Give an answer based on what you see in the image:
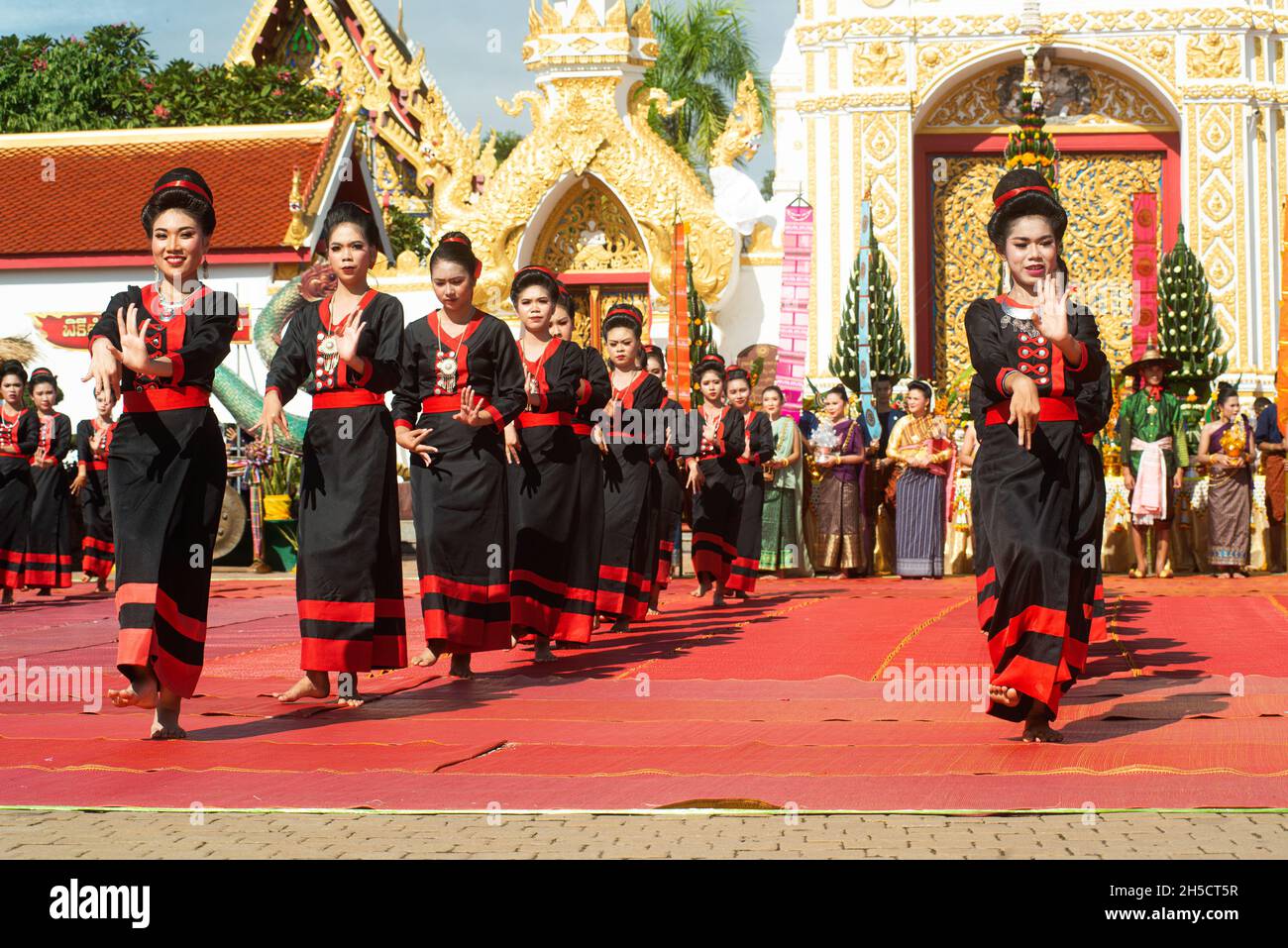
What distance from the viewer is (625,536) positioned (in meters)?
9.88

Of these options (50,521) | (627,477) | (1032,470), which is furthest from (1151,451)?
(1032,470)

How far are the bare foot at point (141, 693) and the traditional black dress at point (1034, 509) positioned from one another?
2.81 m

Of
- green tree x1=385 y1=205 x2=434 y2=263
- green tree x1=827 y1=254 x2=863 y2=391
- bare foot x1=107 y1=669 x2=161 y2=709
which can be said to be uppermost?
green tree x1=385 y1=205 x2=434 y2=263

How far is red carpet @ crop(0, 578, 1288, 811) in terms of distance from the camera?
16.7 ft

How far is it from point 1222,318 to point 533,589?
14004mm

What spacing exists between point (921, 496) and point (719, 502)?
342 centimetres

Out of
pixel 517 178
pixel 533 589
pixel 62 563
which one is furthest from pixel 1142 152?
pixel 533 589

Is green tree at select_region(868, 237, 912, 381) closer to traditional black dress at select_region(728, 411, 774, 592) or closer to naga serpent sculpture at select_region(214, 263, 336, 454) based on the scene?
naga serpent sculpture at select_region(214, 263, 336, 454)

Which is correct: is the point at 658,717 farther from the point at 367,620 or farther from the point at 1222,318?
the point at 1222,318

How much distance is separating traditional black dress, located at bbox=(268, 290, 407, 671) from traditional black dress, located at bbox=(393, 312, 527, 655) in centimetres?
59

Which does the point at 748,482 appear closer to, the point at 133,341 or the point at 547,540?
Result: the point at 547,540

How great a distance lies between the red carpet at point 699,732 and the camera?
5.09 metres

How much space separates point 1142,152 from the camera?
21.5 m

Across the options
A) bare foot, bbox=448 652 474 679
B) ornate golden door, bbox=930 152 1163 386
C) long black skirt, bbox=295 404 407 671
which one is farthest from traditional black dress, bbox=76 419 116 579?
ornate golden door, bbox=930 152 1163 386
